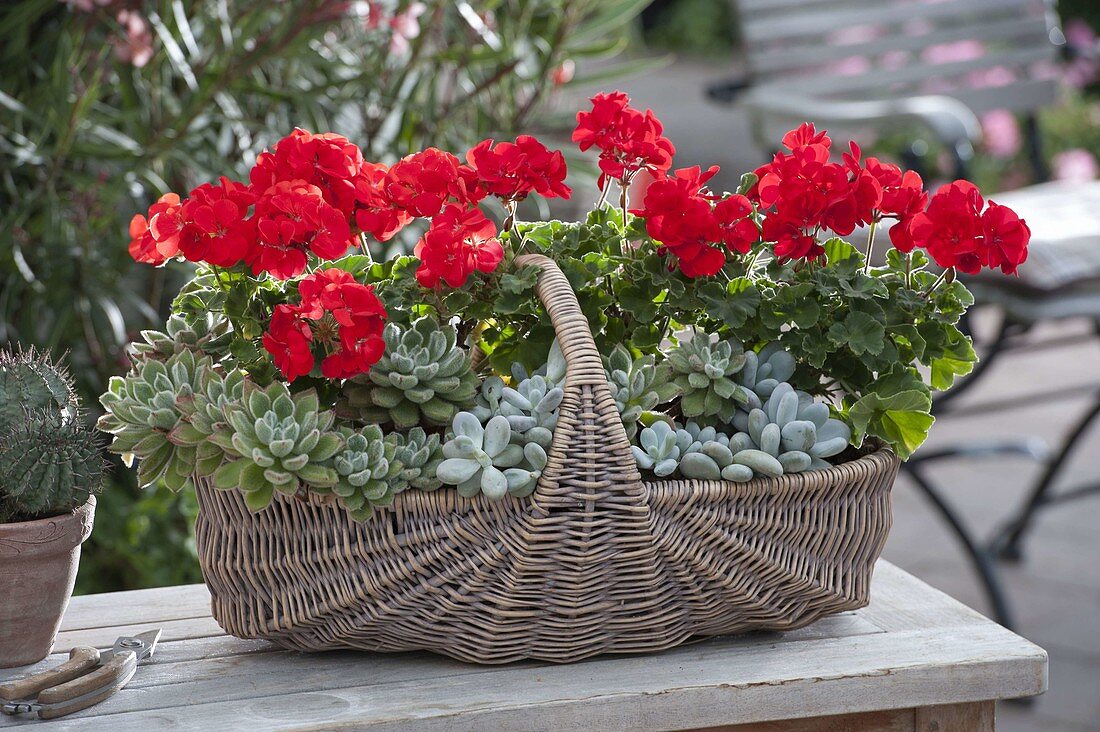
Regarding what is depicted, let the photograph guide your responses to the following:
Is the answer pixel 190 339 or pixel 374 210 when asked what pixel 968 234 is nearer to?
pixel 374 210

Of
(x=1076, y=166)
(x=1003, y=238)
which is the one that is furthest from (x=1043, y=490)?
(x=1076, y=166)

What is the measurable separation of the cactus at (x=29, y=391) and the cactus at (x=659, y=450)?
1.47 feet

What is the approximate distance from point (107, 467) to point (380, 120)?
125 cm

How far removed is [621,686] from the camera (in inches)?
35.8

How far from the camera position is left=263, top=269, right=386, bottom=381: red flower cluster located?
0.85 metres

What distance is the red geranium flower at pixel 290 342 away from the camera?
851 mm

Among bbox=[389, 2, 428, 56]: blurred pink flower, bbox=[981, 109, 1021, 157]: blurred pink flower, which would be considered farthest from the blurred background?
bbox=[981, 109, 1021, 157]: blurred pink flower

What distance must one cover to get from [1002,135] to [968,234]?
5.00 metres

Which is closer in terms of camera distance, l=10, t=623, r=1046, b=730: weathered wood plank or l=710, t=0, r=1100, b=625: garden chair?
l=10, t=623, r=1046, b=730: weathered wood plank

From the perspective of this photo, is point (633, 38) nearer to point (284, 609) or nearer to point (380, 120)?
point (380, 120)

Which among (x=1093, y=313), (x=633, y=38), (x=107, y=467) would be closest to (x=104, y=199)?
(x=107, y=467)

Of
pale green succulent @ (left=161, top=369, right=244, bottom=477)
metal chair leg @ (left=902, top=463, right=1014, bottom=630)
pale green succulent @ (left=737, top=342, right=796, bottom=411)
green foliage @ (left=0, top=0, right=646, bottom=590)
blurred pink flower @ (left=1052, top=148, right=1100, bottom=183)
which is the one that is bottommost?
metal chair leg @ (left=902, top=463, right=1014, bottom=630)

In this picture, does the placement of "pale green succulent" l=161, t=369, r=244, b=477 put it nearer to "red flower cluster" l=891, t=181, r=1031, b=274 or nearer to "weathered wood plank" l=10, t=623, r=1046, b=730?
"weathered wood plank" l=10, t=623, r=1046, b=730

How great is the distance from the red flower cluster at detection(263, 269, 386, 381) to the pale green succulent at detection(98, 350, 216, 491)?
8 cm
